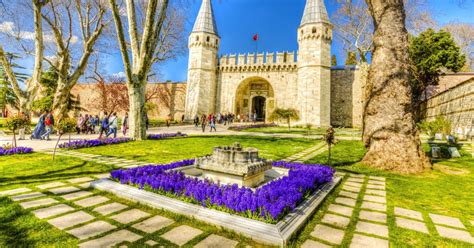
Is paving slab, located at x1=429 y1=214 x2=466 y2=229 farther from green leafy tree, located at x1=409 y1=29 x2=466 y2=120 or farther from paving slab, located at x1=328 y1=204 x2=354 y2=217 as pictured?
green leafy tree, located at x1=409 y1=29 x2=466 y2=120

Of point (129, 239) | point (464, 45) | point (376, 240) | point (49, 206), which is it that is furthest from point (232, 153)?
point (464, 45)

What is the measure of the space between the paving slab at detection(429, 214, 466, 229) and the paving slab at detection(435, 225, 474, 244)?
177mm

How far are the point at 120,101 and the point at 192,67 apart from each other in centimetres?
1049

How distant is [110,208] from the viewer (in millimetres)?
3160

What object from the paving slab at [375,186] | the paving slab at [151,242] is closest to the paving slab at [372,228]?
the paving slab at [375,186]

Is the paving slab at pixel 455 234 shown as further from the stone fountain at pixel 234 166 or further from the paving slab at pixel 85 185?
the paving slab at pixel 85 185

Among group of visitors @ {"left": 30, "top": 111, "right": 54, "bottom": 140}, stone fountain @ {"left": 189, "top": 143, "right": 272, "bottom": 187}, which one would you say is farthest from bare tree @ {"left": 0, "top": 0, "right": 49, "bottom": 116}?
stone fountain @ {"left": 189, "top": 143, "right": 272, "bottom": 187}

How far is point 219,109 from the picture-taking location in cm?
3275

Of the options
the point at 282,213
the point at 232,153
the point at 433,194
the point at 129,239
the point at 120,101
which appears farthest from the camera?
the point at 120,101

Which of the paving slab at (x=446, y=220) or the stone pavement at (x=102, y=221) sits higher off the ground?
the stone pavement at (x=102, y=221)

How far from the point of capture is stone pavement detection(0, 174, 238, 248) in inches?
92.7

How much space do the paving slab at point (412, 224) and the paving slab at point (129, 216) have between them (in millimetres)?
3286

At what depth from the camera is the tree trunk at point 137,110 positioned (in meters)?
10.5

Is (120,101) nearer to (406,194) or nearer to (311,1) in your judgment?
(311,1)
